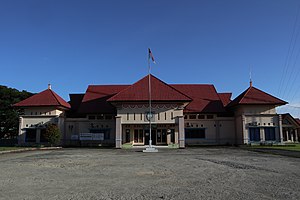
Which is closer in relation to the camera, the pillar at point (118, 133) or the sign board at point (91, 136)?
the pillar at point (118, 133)

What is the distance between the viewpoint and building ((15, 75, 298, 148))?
32.0 meters

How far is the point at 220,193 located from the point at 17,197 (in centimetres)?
548

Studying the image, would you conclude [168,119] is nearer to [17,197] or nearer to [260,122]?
[260,122]

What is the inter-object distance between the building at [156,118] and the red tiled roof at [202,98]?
139 mm

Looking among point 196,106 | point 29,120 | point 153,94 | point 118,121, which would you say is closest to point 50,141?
point 29,120

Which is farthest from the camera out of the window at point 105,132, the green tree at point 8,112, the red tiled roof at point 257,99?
the green tree at point 8,112

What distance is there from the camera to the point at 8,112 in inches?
1708

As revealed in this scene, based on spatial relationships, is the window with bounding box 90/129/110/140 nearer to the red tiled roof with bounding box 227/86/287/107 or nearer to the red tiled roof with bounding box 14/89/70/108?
the red tiled roof with bounding box 14/89/70/108

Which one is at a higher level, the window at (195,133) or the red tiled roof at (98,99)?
the red tiled roof at (98,99)

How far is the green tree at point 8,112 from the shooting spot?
4319cm

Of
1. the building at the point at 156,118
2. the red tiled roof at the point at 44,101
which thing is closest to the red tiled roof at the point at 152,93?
the building at the point at 156,118

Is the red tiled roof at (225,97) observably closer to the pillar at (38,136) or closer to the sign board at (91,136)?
the sign board at (91,136)

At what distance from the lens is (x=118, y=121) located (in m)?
31.8

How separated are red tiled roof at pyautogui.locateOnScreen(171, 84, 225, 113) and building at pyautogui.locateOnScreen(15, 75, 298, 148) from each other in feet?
0.46
